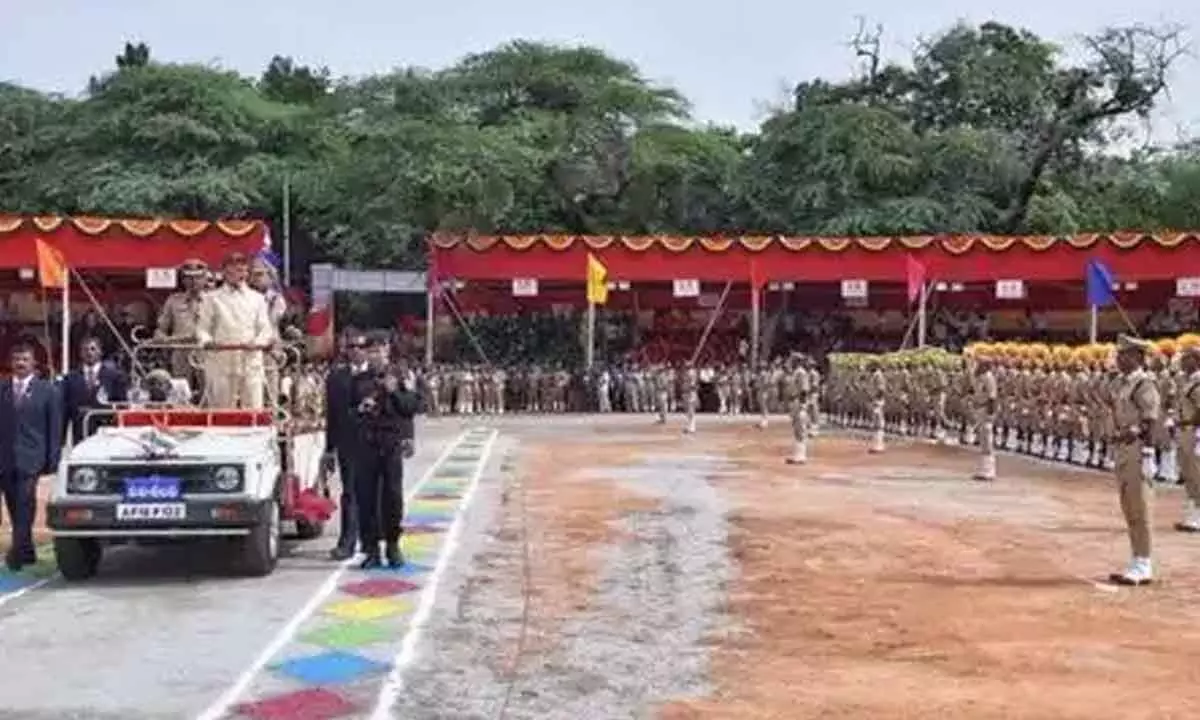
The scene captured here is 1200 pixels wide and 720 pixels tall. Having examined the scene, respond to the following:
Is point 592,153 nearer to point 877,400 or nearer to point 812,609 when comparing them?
point 877,400

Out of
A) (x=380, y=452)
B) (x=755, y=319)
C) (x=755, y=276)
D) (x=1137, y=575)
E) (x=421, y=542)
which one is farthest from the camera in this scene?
(x=755, y=319)

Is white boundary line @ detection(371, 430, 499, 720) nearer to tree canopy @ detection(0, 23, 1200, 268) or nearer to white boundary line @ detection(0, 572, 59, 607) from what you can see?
→ white boundary line @ detection(0, 572, 59, 607)

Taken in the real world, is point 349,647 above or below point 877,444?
below

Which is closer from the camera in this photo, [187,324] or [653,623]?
[653,623]

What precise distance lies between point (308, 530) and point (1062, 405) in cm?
1485

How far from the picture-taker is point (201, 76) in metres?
52.9

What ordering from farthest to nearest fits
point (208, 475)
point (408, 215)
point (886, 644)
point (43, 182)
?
point (43, 182)
point (408, 215)
point (208, 475)
point (886, 644)

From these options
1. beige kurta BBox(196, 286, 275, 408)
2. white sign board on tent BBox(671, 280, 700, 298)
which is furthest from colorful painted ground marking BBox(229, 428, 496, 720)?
white sign board on tent BBox(671, 280, 700, 298)

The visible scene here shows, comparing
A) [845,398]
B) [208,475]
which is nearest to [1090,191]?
[845,398]

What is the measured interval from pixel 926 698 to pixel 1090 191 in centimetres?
4941

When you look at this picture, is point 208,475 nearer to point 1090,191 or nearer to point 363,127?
point 363,127

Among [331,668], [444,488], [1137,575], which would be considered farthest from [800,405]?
[331,668]

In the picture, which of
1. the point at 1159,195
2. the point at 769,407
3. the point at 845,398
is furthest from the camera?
the point at 1159,195

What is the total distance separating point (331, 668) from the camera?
9.45m
